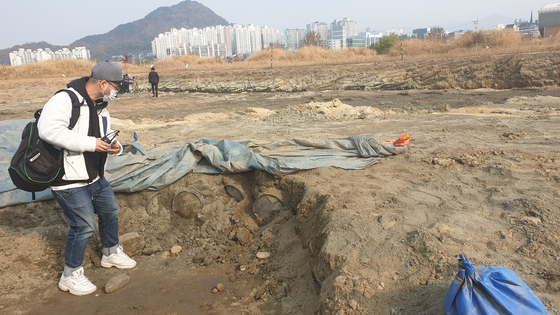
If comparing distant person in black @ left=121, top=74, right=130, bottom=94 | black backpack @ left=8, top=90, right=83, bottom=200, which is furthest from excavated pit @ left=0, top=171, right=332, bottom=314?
distant person in black @ left=121, top=74, right=130, bottom=94

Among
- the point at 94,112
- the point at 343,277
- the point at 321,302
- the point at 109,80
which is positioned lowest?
the point at 321,302

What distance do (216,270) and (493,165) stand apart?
355cm

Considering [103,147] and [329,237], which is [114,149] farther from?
[329,237]

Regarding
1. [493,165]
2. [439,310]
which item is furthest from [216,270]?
[493,165]

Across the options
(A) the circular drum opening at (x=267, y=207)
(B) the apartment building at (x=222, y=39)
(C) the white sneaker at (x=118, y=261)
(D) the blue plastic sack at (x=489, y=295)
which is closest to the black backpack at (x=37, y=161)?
(C) the white sneaker at (x=118, y=261)

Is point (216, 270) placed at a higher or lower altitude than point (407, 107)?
lower

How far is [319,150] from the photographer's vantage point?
4887 mm

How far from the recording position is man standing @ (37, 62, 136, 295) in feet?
8.83

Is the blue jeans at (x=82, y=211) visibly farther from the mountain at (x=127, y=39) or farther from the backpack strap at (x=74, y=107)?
the mountain at (x=127, y=39)

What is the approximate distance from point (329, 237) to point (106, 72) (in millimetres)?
2360

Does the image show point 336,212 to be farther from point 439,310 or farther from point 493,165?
point 493,165

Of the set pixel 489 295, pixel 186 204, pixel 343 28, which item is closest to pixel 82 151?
pixel 186 204

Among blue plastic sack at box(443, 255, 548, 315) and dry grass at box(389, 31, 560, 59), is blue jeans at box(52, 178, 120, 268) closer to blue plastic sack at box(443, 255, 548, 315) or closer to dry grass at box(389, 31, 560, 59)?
blue plastic sack at box(443, 255, 548, 315)

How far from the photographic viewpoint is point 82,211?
9.84 ft
